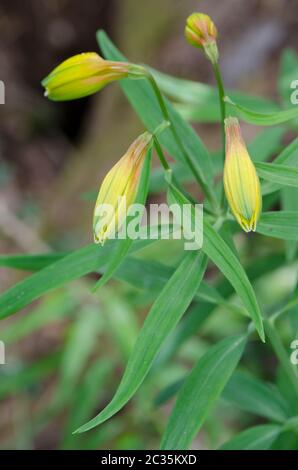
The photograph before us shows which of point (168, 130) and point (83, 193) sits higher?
point (83, 193)

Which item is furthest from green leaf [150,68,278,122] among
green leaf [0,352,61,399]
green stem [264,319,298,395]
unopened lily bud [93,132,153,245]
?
green leaf [0,352,61,399]

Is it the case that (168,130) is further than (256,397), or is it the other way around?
(256,397)

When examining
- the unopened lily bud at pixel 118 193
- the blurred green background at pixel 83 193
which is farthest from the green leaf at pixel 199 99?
the unopened lily bud at pixel 118 193

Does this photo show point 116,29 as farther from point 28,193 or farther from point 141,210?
point 141,210

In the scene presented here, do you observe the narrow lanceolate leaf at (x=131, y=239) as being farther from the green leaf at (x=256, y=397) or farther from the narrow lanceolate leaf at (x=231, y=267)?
the green leaf at (x=256, y=397)

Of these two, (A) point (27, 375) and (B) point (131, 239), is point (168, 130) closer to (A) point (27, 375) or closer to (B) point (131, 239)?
(B) point (131, 239)

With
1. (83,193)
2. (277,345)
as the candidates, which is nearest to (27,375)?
(83,193)
